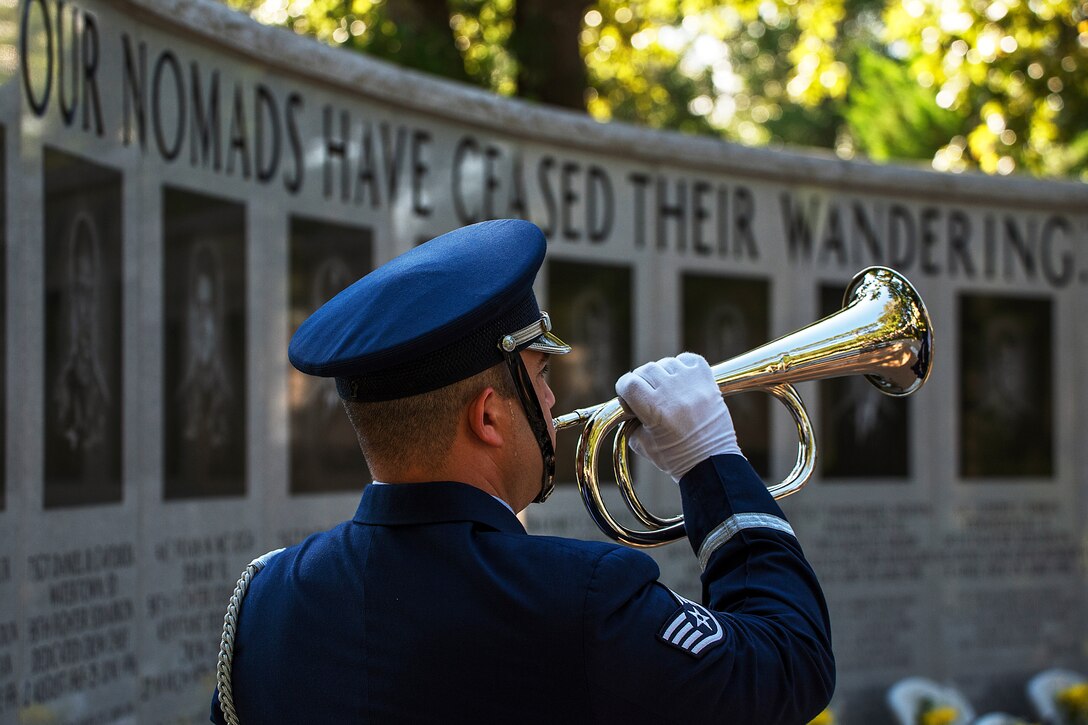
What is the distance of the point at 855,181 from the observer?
7754 mm

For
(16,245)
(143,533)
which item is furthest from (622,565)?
(143,533)

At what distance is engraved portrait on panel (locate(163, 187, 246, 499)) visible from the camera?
15.5 ft

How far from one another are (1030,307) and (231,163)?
17.6 ft

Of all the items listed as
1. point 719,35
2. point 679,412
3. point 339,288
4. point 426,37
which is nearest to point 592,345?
point 339,288

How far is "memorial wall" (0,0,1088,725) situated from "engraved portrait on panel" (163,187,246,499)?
1cm

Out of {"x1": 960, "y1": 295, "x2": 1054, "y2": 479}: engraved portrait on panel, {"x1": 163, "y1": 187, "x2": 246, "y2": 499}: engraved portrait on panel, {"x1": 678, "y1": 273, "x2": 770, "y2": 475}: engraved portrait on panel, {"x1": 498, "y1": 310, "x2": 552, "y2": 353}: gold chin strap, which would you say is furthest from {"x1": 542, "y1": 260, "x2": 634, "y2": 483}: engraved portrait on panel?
{"x1": 498, "y1": 310, "x2": 552, "y2": 353}: gold chin strap

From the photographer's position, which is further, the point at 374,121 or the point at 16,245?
the point at 374,121

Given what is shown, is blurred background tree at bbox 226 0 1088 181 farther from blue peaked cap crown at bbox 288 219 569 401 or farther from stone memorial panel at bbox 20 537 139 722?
blue peaked cap crown at bbox 288 219 569 401

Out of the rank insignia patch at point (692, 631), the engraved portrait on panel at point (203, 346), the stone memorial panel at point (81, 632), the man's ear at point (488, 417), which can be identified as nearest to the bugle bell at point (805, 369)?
the man's ear at point (488, 417)

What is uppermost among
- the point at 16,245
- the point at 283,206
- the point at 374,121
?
the point at 374,121

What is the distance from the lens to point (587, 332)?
6777 millimetres

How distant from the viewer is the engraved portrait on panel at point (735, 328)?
723 cm

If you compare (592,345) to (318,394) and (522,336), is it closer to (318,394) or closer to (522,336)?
(318,394)

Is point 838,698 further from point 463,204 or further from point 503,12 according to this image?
point 503,12
